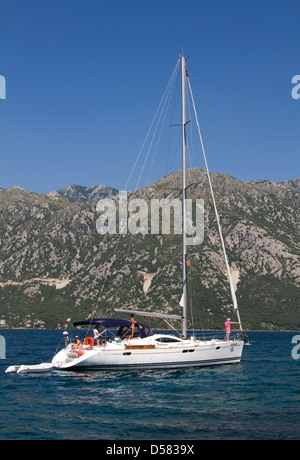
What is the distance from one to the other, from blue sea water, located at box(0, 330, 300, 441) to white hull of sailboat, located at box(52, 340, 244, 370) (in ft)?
2.44

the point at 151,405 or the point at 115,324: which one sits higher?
the point at 115,324

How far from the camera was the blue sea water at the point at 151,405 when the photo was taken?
78.9 feet

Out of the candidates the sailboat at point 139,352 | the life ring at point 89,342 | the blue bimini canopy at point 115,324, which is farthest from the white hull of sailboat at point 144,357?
the blue bimini canopy at point 115,324

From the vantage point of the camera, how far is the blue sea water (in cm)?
2406

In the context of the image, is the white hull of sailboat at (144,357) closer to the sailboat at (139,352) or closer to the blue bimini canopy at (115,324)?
the sailboat at (139,352)

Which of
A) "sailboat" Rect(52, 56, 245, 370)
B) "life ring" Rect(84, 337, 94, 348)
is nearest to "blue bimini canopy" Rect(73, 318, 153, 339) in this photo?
"sailboat" Rect(52, 56, 245, 370)

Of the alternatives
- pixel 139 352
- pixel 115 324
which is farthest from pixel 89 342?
pixel 139 352

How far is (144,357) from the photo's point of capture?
43.7m

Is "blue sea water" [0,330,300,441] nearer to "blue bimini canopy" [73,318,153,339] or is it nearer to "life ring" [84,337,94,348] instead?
"life ring" [84,337,94,348]

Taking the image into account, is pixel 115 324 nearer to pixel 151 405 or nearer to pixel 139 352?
pixel 139 352

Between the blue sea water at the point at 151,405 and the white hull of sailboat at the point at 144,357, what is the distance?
→ 74cm

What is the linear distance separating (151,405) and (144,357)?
42.6ft
